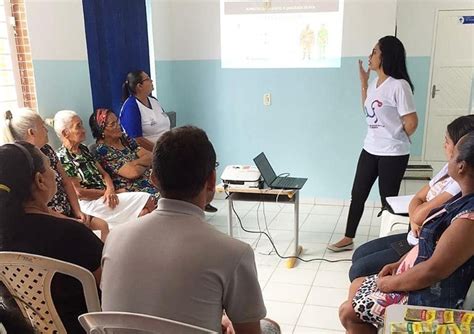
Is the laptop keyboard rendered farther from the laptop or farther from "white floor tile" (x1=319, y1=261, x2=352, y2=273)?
"white floor tile" (x1=319, y1=261, x2=352, y2=273)

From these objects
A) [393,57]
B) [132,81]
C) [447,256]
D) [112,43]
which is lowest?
[447,256]

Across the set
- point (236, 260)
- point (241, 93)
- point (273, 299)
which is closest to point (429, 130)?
point (241, 93)

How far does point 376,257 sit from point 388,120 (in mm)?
1228

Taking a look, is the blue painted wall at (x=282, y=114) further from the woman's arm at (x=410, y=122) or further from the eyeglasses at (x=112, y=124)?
the eyeglasses at (x=112, y=124)

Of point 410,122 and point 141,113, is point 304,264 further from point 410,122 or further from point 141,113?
point 141,113

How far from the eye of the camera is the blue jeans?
201 cm

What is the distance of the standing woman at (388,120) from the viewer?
2887 millimetres

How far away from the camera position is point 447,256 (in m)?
1.40

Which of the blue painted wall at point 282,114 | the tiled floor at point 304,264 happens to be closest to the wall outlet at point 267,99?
the blue painted wall at point 282,114

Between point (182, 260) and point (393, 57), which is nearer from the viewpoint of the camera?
point (182, 260)

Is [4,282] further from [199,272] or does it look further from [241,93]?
[241,93]

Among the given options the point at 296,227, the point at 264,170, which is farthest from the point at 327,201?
the point at 264,170

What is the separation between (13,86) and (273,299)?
7.20 ft

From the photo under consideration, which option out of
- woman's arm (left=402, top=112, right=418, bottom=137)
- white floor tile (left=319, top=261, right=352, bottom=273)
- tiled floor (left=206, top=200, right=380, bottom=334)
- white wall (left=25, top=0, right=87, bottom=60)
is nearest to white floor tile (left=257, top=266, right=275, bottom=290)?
tiled floor (left=206, top=200, right=380, bottom=334)
